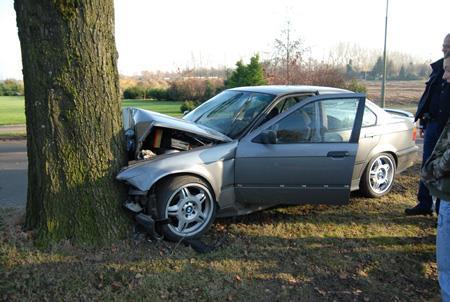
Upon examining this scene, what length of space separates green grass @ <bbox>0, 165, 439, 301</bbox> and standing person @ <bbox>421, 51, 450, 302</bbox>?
0.70 m

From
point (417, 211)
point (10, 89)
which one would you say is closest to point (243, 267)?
point (417, 211)

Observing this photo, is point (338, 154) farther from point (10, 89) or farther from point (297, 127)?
point (10, 89)

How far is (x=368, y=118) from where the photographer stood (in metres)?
5.47

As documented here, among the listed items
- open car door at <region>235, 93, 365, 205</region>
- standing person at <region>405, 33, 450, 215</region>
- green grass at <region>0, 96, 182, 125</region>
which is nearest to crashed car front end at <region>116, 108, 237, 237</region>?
open car door at <region>235, 93, 365, 205</region>

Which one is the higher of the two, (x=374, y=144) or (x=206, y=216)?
(x=374, y=144)

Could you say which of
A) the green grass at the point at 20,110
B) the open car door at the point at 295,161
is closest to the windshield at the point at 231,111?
the open car door at the point at 295,161

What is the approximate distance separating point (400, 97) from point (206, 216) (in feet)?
108

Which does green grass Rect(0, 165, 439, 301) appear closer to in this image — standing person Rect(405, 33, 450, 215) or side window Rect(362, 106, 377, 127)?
standing person Rect(405, 33, 450, 215)

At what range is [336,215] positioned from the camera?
5066 mm

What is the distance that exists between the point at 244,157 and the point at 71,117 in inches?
71.0

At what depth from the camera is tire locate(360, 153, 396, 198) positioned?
18.0 feet

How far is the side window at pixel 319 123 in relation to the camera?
4.61 metres

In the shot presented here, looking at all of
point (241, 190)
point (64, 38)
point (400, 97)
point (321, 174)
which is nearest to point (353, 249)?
point (321, 174)

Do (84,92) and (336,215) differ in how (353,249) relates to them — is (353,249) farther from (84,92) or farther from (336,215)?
(84,92)
